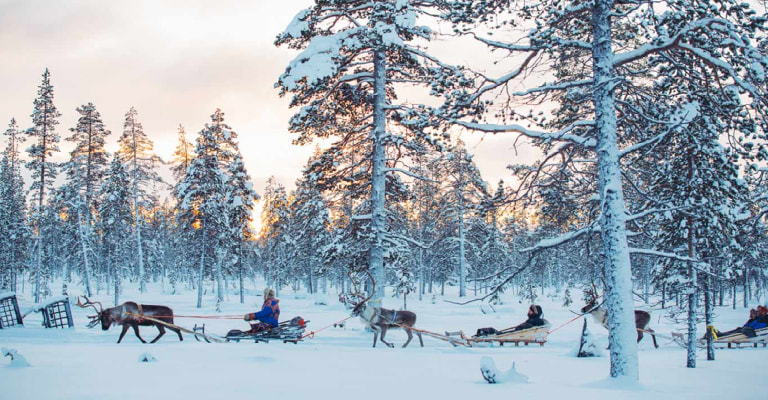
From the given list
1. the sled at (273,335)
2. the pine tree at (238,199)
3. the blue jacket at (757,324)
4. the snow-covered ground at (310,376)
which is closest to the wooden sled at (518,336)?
the snow-covered ground at (310,376)

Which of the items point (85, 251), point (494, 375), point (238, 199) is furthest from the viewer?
point (238, 199)

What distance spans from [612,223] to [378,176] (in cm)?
1053

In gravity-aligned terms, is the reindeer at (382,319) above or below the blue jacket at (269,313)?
below

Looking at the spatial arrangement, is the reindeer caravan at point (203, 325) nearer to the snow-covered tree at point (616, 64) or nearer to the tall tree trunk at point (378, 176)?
the tall tree trunk at point (378, 176)

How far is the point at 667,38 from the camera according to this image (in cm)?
690

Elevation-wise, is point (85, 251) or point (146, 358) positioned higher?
point (85, 251)

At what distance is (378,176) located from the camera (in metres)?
17.0

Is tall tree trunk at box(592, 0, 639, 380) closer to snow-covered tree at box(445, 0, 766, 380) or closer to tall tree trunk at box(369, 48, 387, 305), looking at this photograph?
snow-covered tree at box(445, 0, 766, 380)

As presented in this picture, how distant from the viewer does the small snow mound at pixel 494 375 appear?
7.15 m

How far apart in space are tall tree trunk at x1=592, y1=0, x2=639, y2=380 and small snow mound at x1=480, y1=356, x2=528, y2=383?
155cm

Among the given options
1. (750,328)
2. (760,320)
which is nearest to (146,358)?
(750,328)

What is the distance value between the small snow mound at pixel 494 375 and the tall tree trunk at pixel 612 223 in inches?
60.9

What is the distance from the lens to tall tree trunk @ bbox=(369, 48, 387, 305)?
54.7 ft

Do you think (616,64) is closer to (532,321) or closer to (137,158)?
(532,321)
